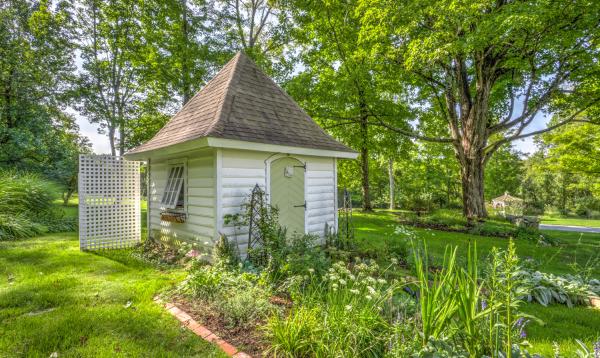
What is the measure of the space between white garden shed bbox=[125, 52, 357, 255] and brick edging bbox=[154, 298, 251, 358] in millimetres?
1532

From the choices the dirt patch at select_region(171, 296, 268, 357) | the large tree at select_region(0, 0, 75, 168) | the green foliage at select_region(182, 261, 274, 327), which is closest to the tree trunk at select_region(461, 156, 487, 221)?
the green foliage at select_region(182, 261, 274, 327)

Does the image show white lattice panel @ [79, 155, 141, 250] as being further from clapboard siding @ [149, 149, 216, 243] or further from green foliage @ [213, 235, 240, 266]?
green foliage @ [213, 235, 240, 266]

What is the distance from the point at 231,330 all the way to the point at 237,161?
2960 mm

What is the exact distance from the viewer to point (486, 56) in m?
10.0

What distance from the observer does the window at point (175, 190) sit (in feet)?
19.5

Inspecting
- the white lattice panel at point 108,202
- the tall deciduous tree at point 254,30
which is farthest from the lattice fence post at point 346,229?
the tall deciduous tree at point 254,30

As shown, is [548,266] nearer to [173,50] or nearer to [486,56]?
[486,56]

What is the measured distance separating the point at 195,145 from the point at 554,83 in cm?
1254

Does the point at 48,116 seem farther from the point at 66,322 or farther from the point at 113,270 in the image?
the point at 66,322

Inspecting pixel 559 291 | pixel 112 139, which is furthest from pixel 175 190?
pixel 112 139

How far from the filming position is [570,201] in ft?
89.8

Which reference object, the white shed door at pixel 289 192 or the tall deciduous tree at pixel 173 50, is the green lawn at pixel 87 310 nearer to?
the white shed door at pixel 289 192

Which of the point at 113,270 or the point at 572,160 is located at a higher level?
the point at 572,160

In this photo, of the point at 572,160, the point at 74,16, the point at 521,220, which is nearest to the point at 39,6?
the point at 74,16
